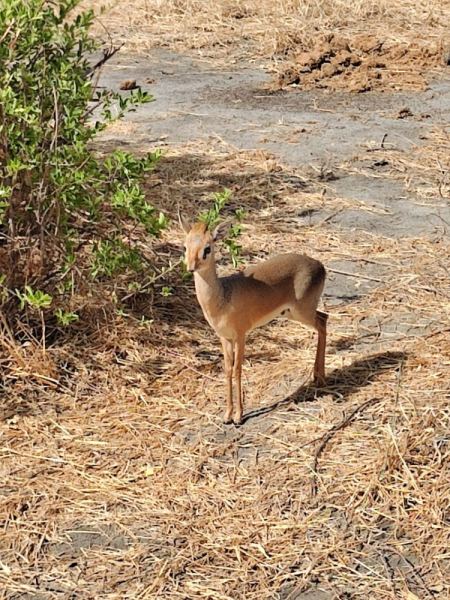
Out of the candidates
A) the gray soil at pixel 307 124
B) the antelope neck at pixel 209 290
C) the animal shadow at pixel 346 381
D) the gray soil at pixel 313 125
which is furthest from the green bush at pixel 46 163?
the gray soil at pixel 307 124

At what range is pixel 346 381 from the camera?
4.90 metres

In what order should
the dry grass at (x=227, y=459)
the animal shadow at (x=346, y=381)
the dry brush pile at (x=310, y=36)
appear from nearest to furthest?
the dry grass at (x=227, y=459), the animal shadow at (x=346, y=381), the dry brush pile at (x=310, y=36)

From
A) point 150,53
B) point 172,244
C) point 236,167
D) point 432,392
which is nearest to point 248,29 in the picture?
point 150,53

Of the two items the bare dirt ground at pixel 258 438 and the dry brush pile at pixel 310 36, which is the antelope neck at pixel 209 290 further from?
the dry brush pile at pixel 310 36

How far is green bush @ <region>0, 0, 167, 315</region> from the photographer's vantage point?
4758 millimetres

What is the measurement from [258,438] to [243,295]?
0.68 meters

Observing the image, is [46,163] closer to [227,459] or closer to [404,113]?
[227,459]

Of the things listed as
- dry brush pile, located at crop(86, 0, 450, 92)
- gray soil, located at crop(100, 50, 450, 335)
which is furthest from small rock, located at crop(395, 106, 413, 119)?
dry brush pile, located at crop(86, 0, 450, 92)

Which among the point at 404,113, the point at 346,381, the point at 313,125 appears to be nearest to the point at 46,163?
the point at 346,381

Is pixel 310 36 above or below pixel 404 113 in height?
above

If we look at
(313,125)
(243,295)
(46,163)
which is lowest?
(313,125)

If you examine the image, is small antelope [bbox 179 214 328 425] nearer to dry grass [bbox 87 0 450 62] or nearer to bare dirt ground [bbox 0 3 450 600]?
bare dirt ground [bbox 0 3 450 600]

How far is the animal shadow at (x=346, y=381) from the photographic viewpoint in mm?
4750

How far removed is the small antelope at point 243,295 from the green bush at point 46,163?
63cm
